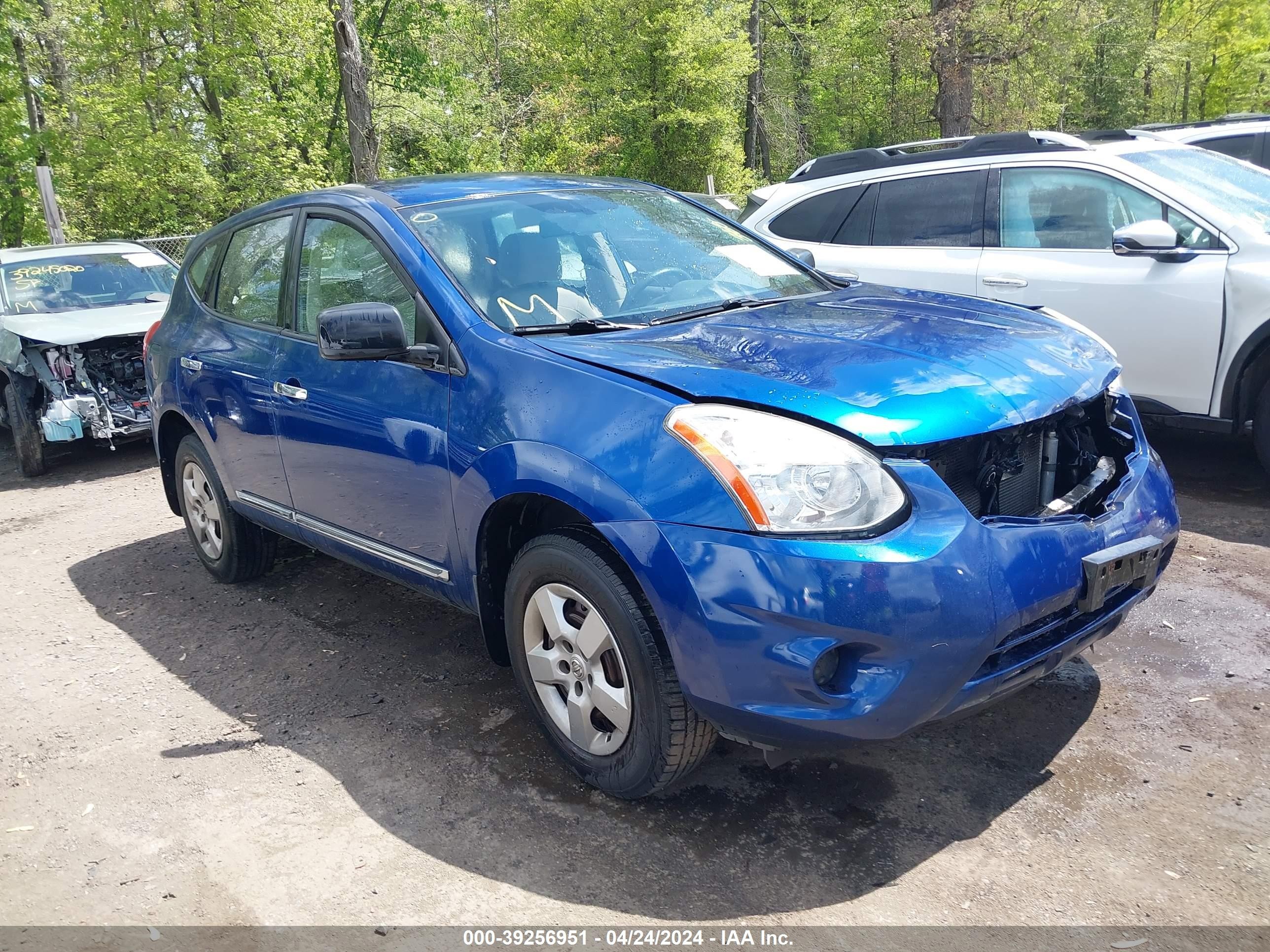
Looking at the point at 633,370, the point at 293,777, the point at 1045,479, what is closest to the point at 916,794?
the point at 1045,479

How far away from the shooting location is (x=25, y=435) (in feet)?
27.2

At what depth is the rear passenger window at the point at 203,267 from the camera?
200 inches

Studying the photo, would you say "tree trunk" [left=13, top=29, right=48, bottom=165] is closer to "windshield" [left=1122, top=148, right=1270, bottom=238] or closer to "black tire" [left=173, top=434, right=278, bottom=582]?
"black tire" [left=173, top=434, right=278, bottom=582]

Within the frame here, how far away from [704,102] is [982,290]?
2877 cm

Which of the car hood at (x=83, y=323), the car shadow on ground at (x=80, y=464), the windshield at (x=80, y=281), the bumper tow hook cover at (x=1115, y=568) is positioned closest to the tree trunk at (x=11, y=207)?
the windshield at (x=80, y=281)

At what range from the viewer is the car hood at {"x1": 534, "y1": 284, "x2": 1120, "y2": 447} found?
8.82 ft

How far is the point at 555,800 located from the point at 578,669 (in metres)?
0.45

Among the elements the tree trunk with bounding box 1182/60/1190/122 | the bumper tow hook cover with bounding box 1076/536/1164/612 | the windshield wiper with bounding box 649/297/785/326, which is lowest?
the bumper tow hook cover with bounding box 1076/536/1164/612

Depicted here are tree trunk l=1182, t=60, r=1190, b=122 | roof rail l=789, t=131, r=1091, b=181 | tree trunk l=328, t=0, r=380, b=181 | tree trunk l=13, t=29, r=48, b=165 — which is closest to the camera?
roof rail l=789, t=131, r=1091, b=181

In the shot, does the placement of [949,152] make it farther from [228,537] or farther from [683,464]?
[228,537]

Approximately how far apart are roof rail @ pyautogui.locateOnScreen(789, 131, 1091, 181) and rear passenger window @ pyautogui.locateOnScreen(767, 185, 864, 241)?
0.18 meters

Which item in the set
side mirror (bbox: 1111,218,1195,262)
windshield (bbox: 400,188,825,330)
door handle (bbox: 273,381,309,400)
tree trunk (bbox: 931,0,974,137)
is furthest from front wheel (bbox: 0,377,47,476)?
tree trunk (bbox: 931,0,974,137)

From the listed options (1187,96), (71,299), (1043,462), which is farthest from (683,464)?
(1187,96)

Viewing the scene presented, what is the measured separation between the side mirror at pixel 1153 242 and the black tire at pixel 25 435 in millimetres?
7847
